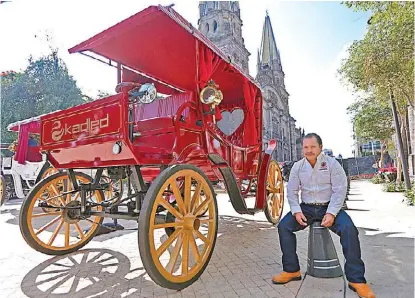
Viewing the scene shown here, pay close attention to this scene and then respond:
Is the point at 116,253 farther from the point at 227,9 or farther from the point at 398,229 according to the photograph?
the point at 227,9

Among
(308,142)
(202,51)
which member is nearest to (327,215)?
(308,142)

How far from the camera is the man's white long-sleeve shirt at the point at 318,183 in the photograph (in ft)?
8.72

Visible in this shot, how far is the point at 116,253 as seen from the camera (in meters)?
3.71

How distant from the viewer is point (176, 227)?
2672 mm

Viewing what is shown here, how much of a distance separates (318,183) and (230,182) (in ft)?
4.07

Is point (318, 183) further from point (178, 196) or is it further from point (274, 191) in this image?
point (274, 191)

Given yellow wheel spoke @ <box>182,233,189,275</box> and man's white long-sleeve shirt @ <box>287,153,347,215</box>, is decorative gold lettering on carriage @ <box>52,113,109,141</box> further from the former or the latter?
man's white long-sleeve shirt @ <box>287,153,347,215</box>

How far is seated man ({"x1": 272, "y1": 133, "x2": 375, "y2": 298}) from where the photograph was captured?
8.40ft

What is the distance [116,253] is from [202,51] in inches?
104

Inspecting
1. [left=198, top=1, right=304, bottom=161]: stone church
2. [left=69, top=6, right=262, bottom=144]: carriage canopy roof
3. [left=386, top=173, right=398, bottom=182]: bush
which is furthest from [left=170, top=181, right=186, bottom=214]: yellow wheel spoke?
[left=198, top=1, right=304, bottom=161]: stone church

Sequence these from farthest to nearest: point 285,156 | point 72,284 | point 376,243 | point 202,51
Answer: point 285,156 → point 376,243 → point 202,51 → point 72,284

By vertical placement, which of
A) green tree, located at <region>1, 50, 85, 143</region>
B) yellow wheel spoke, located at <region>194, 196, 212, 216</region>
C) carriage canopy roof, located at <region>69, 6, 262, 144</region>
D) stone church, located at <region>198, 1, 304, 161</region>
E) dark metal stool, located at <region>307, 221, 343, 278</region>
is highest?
stone church, located at <region>198, 1, 304, 161</region>

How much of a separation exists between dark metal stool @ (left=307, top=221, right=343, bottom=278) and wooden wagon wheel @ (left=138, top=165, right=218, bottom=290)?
931 mm

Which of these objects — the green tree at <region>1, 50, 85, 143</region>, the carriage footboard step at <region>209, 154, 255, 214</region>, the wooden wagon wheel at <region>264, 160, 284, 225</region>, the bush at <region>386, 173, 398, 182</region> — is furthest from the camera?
the green tree at <region>1, 50, 85, 143</region>
